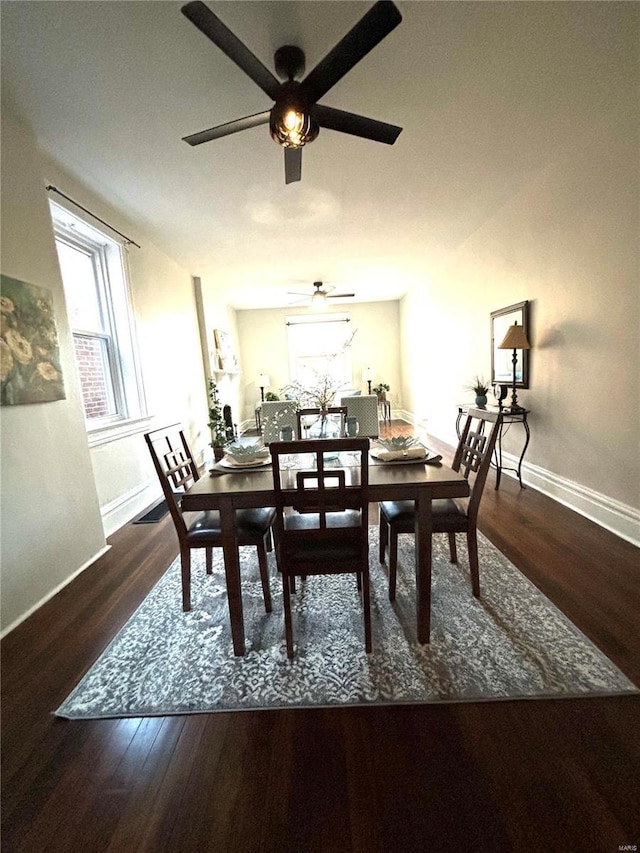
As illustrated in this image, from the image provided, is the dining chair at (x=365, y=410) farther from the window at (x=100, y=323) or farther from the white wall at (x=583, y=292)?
the window at (x=100, y=323)

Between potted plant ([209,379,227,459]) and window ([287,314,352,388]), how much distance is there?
108 inches

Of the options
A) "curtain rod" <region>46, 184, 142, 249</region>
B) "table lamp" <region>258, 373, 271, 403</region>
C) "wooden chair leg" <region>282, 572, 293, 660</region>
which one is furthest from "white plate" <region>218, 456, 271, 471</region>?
"table lamp" <region>258, 373, 271, 403</region>

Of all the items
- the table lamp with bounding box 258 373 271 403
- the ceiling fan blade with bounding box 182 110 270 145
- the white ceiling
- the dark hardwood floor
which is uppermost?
the white ceiling

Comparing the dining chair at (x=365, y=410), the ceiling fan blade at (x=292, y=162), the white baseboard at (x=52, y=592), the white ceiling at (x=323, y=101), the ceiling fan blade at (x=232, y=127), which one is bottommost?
the white baseboard at (x=52, y=592)

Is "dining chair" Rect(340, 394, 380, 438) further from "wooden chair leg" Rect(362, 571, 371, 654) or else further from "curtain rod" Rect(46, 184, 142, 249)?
"wooden chair leg" Rect(362, 571, 371, 654)

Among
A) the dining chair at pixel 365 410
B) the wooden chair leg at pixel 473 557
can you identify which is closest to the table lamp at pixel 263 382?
the dining chair at pixel 365 410

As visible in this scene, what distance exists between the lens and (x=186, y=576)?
1.79 meters

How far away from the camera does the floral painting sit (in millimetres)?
1809

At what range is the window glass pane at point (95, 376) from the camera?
2.93 meters

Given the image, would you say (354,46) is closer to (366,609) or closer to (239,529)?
(239,529)

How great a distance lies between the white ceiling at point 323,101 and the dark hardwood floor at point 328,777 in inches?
112

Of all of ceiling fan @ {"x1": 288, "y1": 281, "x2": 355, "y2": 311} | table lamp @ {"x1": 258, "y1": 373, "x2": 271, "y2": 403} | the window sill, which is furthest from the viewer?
table lamp @ {"x1": 258, "y1": 373, "x2": 271, "y2": 403}

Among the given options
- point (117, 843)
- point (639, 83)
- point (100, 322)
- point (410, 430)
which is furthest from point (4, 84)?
point (410, 430)

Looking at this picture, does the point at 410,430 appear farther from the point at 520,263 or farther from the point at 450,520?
the point at 450,520
